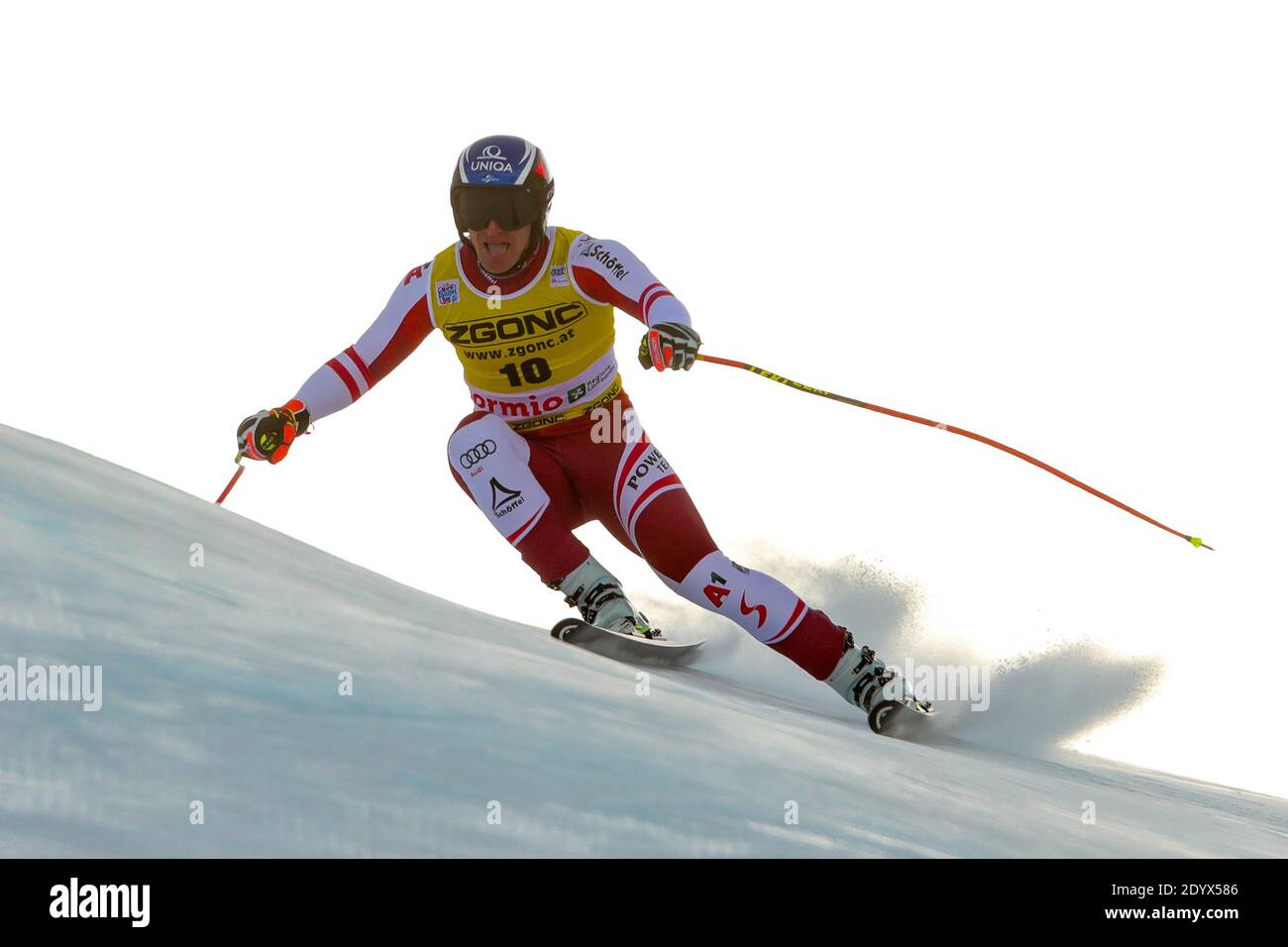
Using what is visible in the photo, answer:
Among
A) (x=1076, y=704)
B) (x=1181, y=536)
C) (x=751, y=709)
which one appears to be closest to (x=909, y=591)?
(x=1076, y=704)

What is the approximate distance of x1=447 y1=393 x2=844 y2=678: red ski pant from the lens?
4340 mm

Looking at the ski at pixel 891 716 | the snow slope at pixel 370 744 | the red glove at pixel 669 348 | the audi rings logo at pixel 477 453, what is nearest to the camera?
the snow slope at pixel 370 744

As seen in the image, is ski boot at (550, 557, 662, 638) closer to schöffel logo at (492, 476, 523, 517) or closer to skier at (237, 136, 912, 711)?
skier at (237, 136, 912, 711)

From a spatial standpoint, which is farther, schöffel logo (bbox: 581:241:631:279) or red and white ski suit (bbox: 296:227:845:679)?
schöffel logo (bbox: 581:241:631:279)

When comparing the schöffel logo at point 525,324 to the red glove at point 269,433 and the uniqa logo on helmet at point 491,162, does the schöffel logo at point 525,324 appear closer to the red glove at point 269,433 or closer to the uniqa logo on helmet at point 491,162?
the uniqa logo on helmet at point 491,162

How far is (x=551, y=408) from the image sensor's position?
466cm

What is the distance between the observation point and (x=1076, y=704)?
562cm

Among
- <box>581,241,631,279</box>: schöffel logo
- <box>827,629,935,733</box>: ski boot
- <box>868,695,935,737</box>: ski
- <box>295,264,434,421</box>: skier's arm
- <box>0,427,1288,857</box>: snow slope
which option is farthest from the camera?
<box>295,264,434,421</box>: skier's arm

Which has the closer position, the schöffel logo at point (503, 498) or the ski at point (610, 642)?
the ski at point (610, 642)

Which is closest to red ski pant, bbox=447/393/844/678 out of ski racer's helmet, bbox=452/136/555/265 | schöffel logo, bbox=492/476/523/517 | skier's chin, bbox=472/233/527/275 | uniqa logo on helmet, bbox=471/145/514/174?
schöffel logo, bbox=492/476/523/517

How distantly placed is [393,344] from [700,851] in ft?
10.3

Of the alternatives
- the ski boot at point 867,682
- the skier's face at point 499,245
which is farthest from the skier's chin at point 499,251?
the ski boot at point 867,682

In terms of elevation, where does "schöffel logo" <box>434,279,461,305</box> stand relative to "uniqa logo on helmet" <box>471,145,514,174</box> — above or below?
below

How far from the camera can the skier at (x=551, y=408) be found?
436 cm
